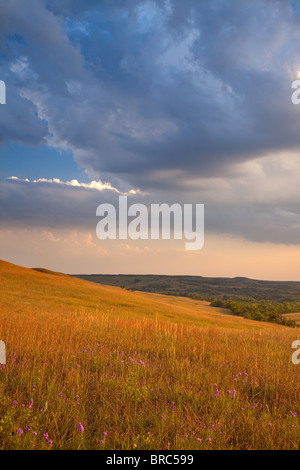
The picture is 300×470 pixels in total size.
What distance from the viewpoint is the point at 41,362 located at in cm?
632

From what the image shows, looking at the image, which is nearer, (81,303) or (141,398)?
(141,398)

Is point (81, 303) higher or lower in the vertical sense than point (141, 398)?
lower

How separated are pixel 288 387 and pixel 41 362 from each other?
15.8 ft

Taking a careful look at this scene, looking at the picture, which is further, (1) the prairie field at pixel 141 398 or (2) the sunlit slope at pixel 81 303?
(2) the sunlit slope at pixel 81 303

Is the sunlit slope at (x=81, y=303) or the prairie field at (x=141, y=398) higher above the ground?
the prairie field at (x=141, y=398)

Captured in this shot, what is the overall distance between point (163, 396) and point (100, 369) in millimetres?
1557

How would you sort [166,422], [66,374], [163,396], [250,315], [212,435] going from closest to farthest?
[212,435]
[166,422]
[163,396]
[66,374]
[250,315]

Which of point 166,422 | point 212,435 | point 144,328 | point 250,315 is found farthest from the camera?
point 250,315

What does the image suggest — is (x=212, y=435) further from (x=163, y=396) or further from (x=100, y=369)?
(x=100, y=369)

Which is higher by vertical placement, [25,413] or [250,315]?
[25,413]

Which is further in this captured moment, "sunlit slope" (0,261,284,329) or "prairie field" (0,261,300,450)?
"sunlit slope" (0,261,284,329)

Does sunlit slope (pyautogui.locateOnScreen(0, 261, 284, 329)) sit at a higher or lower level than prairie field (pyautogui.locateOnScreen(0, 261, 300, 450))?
lower

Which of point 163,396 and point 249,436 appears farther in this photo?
point 163,396
